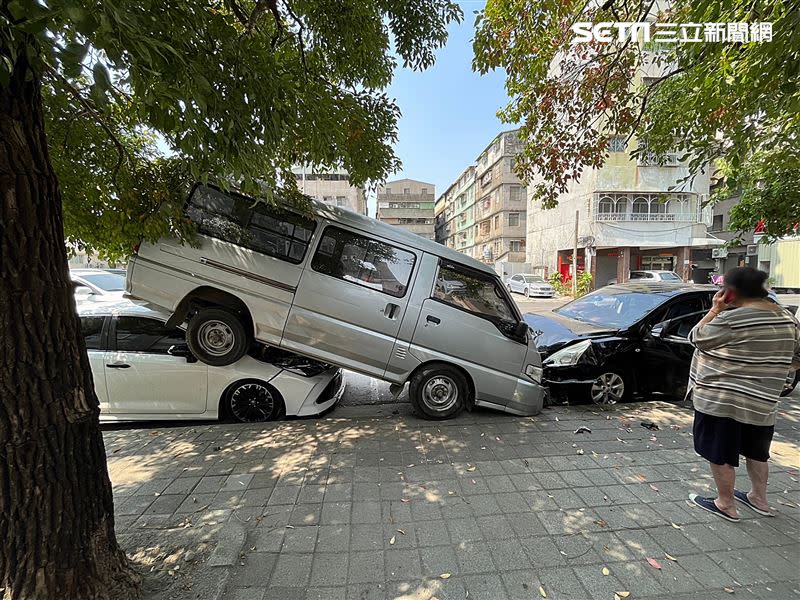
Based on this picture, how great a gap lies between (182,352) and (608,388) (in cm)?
561

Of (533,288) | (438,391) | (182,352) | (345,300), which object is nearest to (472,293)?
(438,391)

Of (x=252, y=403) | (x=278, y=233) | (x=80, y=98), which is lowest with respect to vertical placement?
(x=252, y=403)

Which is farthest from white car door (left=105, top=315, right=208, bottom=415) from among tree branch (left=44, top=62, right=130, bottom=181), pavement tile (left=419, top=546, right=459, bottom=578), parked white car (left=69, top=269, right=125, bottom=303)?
parked white car (left=69, top=269, right=125, bottom=303)

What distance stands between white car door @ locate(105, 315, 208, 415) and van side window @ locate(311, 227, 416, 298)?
190 centimetres

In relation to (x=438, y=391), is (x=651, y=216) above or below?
above

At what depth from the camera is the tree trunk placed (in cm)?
165

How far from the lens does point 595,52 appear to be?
544 cm

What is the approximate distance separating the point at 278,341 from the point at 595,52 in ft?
20.1

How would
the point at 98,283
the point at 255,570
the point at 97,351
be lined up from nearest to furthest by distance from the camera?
1. the point at 255,570
2. the point at 97,351
3. the point at 98,283

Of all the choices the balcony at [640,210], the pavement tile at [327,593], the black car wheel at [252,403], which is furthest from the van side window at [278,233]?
the balcony at [640,210]

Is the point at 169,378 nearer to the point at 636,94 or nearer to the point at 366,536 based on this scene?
the point at 366,536

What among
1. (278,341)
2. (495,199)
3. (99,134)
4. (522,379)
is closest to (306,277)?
(278,341)

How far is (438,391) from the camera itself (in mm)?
4598

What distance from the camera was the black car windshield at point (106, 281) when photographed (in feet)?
29.6
